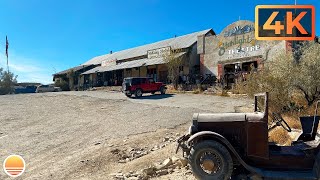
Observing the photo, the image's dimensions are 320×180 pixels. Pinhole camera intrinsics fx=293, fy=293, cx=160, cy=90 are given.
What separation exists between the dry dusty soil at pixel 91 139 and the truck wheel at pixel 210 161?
31.3 inches

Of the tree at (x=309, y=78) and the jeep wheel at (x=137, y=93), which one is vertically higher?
the tree at (x=309, y=78)

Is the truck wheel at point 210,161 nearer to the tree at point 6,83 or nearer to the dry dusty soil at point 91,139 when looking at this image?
the dry dusty soil at point 91,139

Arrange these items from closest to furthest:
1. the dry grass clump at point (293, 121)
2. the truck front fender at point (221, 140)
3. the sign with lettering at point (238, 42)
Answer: the truck front fender at point (221, 140) < the dry grass clump at point (293, 121) < the sign with lettering at point (238, 42)

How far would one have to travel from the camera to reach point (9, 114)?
1875 centimetres

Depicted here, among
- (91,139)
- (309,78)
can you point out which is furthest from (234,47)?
(91,139)

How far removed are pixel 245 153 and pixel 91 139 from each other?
728cm

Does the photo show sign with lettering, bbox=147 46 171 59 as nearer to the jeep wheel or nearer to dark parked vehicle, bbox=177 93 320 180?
the jeep wheel

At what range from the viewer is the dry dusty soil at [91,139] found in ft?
26.8

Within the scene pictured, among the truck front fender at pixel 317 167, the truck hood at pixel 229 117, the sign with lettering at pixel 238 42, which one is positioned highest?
the sign with lettering at pixel 238 42

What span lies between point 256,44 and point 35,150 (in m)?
22.2

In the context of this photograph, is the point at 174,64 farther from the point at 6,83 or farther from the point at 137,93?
the point at 6,83

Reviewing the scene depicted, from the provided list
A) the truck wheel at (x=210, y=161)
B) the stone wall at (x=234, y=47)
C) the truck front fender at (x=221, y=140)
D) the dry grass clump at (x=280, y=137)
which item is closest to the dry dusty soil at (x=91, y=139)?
the truck wheel at (x=210, y=161)

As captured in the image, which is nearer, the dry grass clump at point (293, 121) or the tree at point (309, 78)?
the dry grass clump at point (293, 121)

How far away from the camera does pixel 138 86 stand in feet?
86.3
